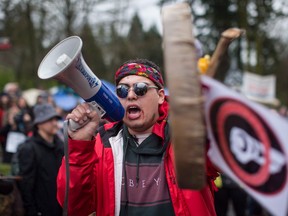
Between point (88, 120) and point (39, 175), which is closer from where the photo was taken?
point (88, 120)

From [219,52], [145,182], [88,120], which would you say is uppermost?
[219,52]

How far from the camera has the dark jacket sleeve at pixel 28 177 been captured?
517 centimetres

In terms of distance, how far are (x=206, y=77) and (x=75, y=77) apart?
0.84m

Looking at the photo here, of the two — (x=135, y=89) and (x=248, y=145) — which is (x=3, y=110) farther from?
(x=248, y=145)

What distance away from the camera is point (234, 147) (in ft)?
5.88

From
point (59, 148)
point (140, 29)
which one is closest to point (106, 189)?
point (59, 148)

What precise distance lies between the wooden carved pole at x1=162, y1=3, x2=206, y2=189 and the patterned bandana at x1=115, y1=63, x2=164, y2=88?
119 cm

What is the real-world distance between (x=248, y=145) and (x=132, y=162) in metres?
1.16

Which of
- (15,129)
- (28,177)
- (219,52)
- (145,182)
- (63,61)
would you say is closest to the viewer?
(219,52)

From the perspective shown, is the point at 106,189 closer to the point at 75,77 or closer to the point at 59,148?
the point at 75,77

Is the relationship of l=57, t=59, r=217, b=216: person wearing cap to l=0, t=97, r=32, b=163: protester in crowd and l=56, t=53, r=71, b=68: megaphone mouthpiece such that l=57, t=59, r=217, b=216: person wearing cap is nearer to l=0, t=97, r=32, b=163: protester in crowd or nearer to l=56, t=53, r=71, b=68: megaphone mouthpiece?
l=56, t=53, r=71, b=68: megaphone mouthpiece

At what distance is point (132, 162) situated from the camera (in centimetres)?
283

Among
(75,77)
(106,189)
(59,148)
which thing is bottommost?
(59,148)

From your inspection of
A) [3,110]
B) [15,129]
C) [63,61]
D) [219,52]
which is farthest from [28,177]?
[3,110]
